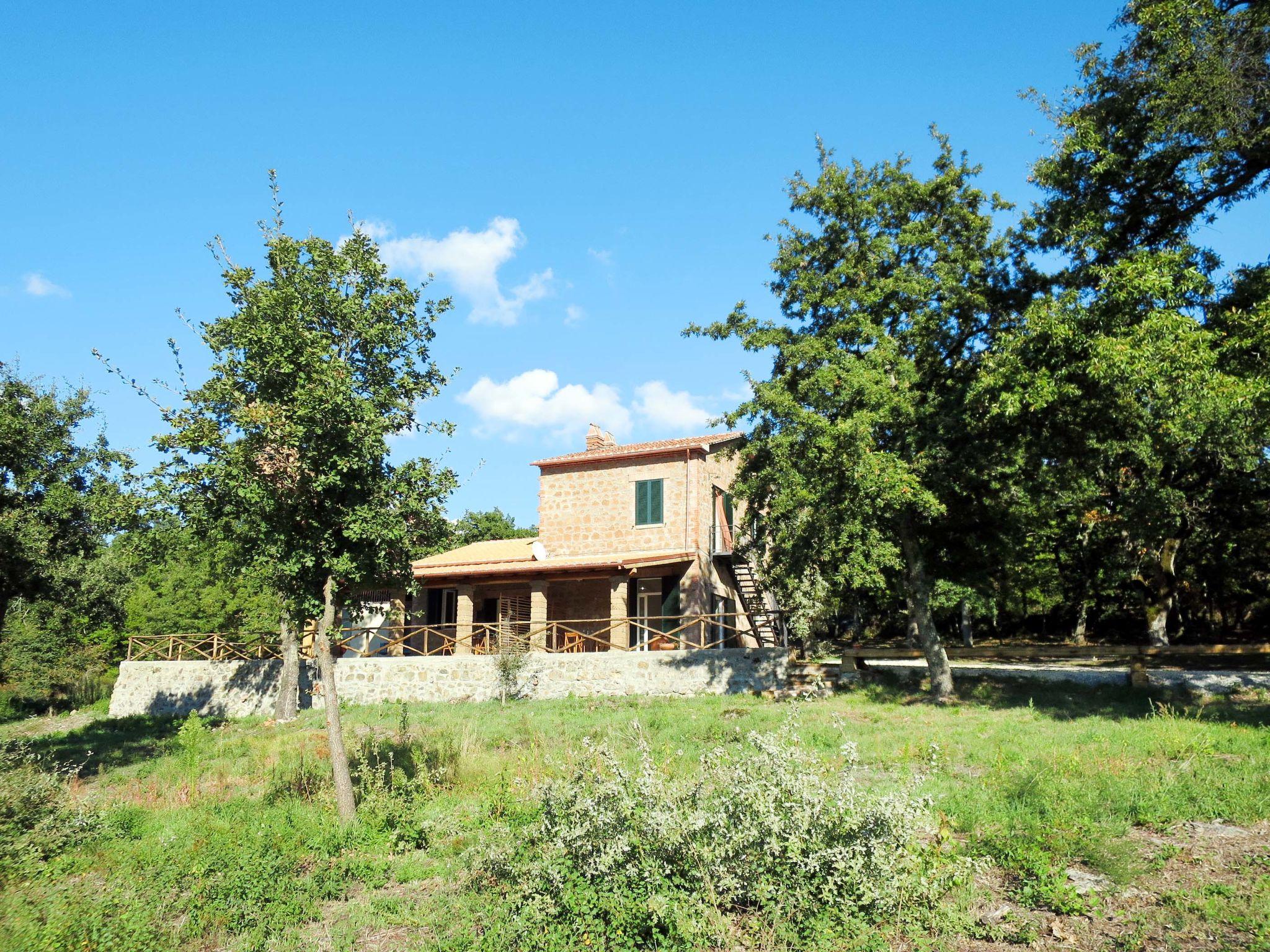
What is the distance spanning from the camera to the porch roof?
76.2ft

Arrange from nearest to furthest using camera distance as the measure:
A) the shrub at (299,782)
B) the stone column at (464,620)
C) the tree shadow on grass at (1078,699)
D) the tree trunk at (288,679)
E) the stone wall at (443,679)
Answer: the shrub at (299,782) → the tree shadow on grass at (1078,699) → the stone wall at (443,679) → the tree trunk at (288,679) → the stone column at (464,620)

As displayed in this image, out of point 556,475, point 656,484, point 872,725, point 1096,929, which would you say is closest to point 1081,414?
point 872,725

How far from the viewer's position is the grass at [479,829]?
5852 mm

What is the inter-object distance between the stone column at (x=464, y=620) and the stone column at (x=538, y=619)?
2.10 m

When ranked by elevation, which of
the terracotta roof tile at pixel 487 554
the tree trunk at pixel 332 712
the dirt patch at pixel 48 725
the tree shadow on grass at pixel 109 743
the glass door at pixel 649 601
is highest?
the terracotta roof tile at pixel 487 554

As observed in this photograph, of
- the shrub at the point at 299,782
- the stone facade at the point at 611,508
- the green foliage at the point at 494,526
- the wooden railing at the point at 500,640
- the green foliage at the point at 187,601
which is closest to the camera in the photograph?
the shrub at the point at 299,782

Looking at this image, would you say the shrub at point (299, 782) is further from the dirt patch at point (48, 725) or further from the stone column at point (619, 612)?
the stone column at point (619, 612)

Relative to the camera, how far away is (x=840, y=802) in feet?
19.4

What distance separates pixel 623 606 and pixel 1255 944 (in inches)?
750

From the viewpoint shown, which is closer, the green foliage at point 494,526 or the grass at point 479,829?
the grass at point 479,829

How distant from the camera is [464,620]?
2528cm

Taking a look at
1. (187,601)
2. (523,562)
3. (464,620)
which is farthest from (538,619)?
(187,601)

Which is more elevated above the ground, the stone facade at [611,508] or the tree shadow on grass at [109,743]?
the stone facade at [611,508]

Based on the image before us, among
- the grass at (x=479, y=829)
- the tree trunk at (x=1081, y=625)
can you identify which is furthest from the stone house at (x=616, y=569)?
the tree trunk at (x=1081, y=625)
